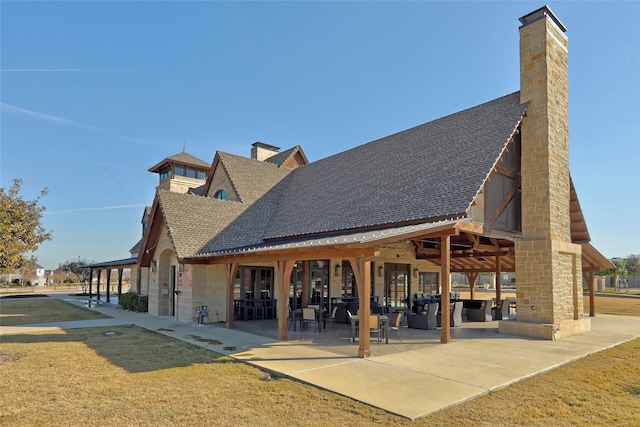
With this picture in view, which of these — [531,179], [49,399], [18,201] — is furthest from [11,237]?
[531,179]

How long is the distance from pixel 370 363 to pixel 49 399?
5677 millimetres

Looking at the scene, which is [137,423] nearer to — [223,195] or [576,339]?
[576,339]

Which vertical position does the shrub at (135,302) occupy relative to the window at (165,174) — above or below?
below

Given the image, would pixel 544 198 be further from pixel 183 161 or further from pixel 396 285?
pixel 183 161

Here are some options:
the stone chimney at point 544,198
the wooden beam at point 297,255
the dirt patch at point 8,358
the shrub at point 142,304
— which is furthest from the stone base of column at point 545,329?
the shrub at point 142,304

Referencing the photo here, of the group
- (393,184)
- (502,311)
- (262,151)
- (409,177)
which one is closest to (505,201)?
(409,177)

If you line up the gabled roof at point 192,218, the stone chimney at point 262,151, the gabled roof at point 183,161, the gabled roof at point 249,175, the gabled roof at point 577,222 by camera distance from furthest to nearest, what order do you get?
the gabled roof at point 183,161 < the stone chimney at point 262,151 < the gabled roof at point 249,175 < the gabled roof at point 577,222 < the gabled roof at point 192,218

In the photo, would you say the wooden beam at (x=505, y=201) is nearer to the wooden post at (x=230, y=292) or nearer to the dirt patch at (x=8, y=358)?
the wooden post at (x=230, y=292)

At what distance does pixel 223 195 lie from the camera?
22.6 metres

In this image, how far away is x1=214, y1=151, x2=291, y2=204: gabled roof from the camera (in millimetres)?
21077

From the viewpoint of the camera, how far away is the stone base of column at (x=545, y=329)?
1245 centimetres

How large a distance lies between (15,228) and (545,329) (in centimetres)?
1655

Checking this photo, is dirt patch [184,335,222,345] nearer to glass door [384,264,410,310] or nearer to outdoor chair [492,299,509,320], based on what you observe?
glass door [384,264,410,310]

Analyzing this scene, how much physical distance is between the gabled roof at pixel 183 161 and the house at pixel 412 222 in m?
12.7
